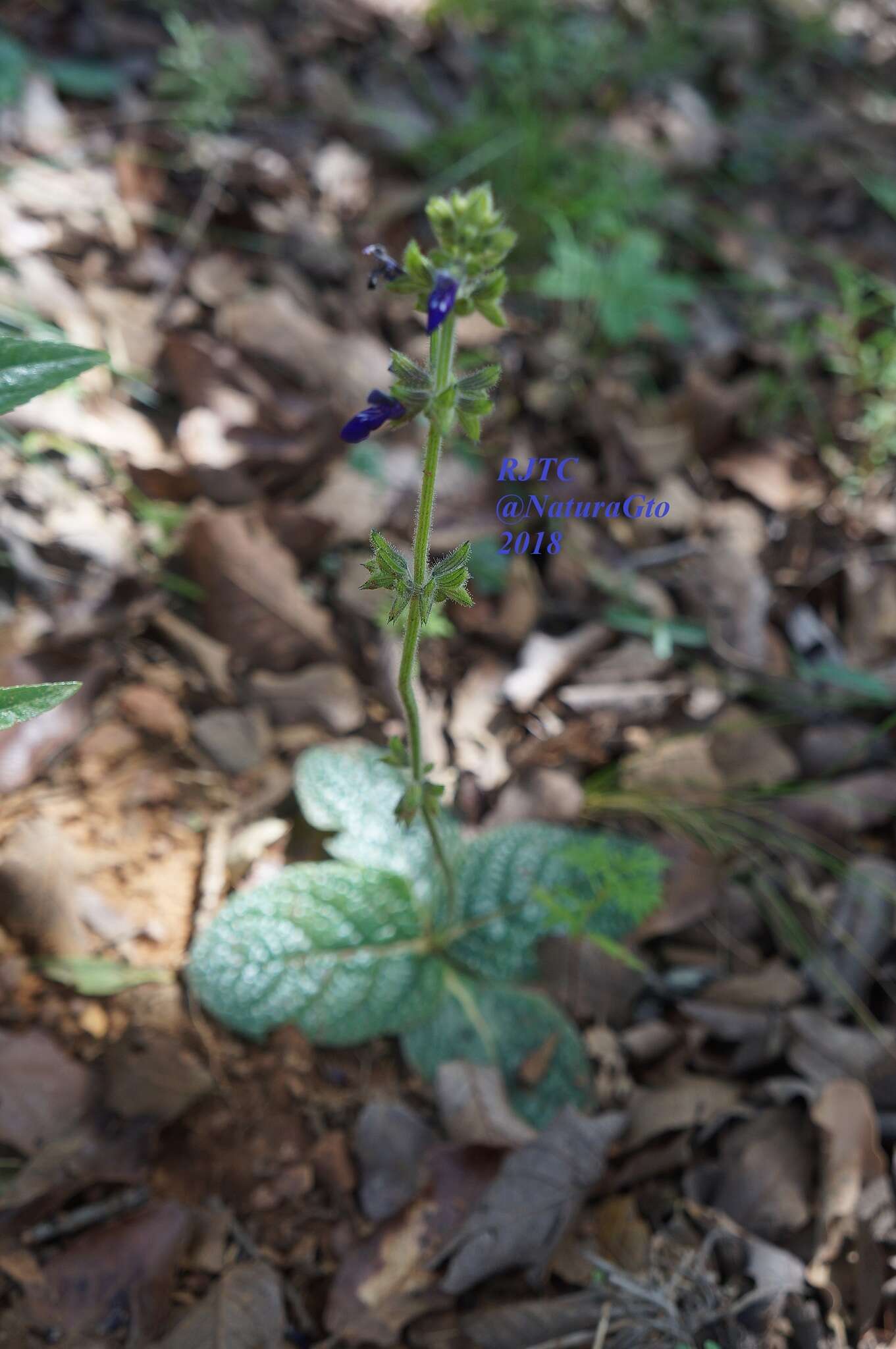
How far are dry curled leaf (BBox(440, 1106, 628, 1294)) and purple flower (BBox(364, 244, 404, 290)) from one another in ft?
5.65

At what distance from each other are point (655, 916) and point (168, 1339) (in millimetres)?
1405

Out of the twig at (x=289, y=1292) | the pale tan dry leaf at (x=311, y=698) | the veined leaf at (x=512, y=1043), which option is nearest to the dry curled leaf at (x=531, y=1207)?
the veined leaf at (x=512, y=1043)

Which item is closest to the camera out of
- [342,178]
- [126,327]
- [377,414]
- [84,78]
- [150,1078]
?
[377,414]

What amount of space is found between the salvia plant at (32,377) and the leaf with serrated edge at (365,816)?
0.94 metres

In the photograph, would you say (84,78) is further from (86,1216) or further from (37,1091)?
(86,1216)

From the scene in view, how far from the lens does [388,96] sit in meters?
4.44

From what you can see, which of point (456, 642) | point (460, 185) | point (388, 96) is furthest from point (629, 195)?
point (456, 642)

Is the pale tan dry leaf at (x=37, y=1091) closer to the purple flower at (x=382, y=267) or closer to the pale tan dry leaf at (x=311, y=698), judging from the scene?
the pale tan dry leaf at (x=311, y=698)

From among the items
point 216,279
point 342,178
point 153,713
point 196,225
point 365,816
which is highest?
point 342,178

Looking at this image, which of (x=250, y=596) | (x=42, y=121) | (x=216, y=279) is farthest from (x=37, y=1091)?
(x=42, y=121)

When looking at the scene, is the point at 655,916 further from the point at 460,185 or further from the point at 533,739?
the point at 460,185

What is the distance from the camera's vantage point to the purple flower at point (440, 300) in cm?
140

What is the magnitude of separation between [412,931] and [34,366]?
1527mm

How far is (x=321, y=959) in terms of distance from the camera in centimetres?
223
